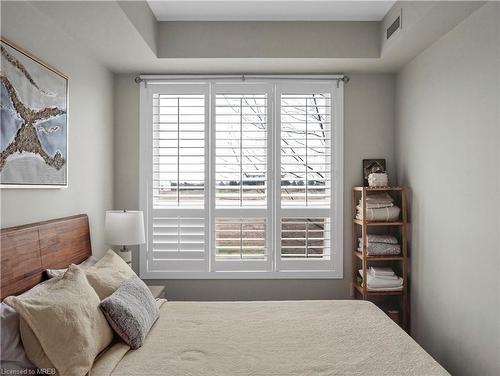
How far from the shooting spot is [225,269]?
3.60 metres

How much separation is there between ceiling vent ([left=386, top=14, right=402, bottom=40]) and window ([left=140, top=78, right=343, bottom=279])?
2.27ft

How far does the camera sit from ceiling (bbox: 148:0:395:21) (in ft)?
9.47

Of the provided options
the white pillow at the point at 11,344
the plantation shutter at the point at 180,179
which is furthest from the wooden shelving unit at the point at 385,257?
the white pillow at the point at 11,344

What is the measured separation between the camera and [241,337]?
217cm

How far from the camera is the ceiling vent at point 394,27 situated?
2.78m

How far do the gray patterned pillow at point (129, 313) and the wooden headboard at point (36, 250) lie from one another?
17.3 inches

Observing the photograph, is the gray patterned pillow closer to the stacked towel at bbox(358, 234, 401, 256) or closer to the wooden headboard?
the wooden headboard

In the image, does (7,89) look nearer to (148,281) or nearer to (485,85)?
(148,281)

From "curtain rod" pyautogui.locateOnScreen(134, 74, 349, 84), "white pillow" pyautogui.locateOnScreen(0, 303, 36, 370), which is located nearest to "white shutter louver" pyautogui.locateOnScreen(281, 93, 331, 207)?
"curtain rod" pyautogui.locateOnScreen(134, 74, 349, 84)

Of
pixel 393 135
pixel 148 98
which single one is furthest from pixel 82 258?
pixel 393 135

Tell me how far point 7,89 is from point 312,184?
2.47 m

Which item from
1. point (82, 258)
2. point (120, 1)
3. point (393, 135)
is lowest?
point (82, 258)

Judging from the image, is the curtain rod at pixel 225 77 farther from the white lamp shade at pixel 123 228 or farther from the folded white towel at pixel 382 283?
the folded white towel at pixel 382 283

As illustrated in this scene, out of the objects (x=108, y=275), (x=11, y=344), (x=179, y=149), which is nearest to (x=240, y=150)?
(x=179, y=149)
